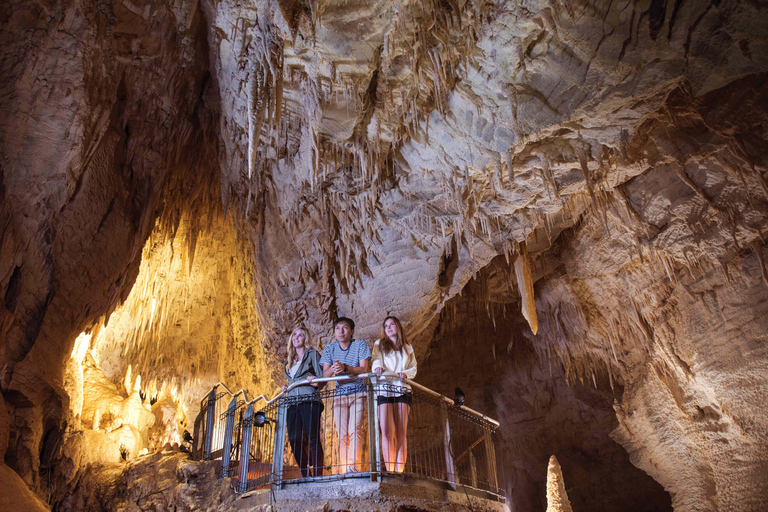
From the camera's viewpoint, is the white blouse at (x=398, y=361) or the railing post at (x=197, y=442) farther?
the railing post at (x=197, y=442)

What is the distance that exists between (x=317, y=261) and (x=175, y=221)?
3.29 m

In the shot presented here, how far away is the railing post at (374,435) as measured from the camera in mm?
4539

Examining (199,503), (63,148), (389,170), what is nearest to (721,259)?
(389,170)

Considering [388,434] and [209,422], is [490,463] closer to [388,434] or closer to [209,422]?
[388,434]

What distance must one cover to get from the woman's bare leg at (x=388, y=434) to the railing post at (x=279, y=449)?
0.98m

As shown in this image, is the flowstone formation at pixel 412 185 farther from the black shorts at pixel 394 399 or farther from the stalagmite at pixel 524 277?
the black shorts at pixel 394 399

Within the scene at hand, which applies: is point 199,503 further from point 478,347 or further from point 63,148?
point 478,347

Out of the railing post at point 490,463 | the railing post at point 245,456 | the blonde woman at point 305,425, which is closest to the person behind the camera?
the blonde woman at point 305,425

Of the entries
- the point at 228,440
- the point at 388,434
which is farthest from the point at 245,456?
the point at 388,434

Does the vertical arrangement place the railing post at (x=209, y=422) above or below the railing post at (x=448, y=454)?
above

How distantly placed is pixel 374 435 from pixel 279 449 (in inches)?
39.4

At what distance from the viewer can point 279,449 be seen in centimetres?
502

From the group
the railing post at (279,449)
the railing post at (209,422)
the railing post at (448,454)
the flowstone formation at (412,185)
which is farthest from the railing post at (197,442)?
the railing post at (448,454)

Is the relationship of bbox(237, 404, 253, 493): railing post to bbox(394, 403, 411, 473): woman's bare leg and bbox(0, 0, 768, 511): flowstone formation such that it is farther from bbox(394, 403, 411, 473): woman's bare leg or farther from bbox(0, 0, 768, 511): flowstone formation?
bbox(0, 0, 768, 511): flowstone formation
